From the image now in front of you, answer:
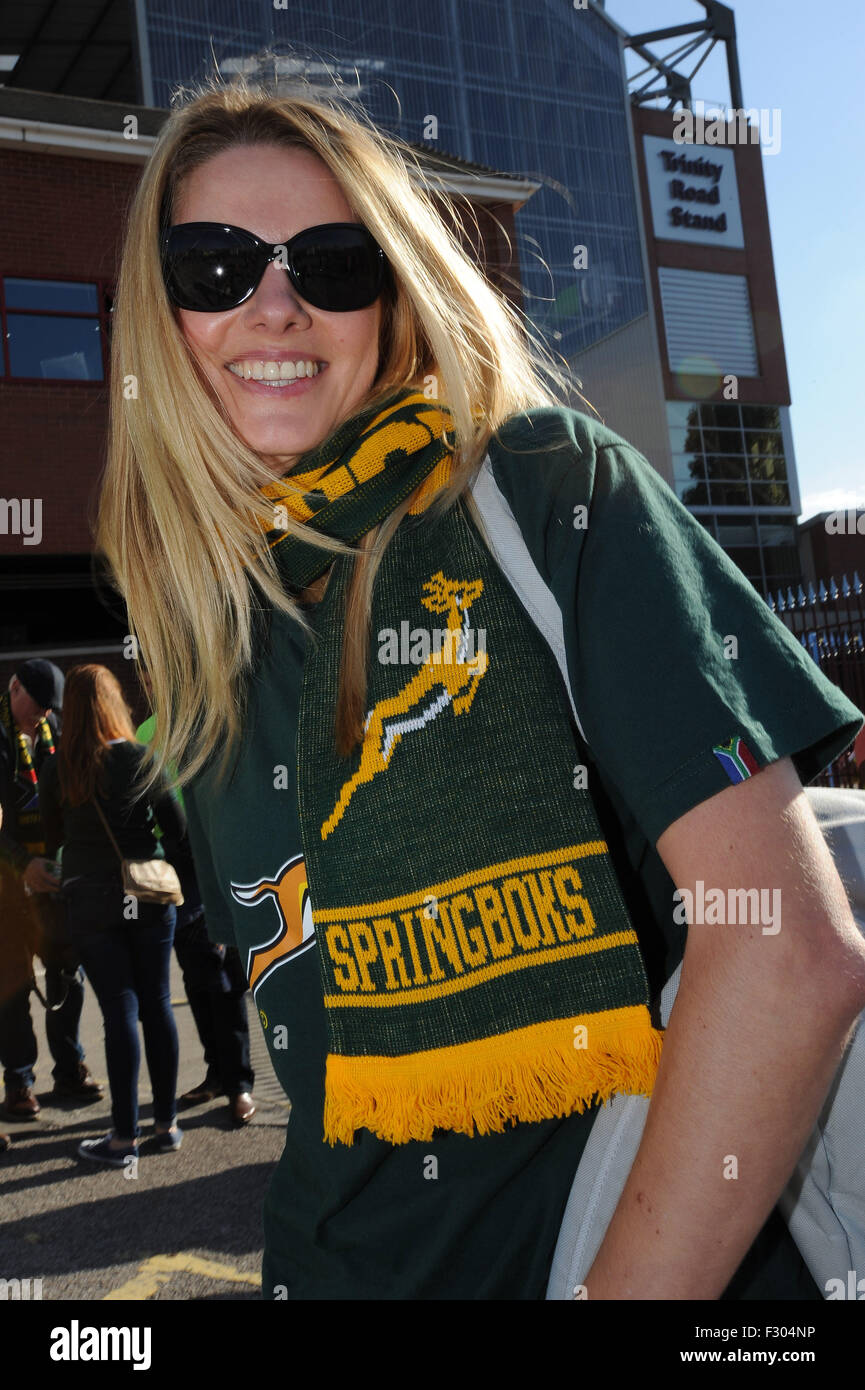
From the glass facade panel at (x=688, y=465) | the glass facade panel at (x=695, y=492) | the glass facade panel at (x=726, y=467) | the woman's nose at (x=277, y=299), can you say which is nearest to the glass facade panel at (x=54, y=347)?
the woman's nose at (x=277, y=299)

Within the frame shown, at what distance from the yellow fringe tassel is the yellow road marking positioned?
10.3 feet

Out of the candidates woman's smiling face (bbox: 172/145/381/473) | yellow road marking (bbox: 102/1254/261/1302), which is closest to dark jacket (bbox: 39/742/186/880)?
yellow road marking (bbox: 102/1254/261/1302)

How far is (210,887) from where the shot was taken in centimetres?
174

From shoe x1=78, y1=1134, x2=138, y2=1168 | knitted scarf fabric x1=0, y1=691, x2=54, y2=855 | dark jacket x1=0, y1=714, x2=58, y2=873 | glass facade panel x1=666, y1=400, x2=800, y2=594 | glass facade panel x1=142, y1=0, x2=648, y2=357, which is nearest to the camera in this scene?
shoe x1=78, y1=1134, x2=138, y2=1168

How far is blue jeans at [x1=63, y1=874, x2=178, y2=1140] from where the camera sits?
5.29 m

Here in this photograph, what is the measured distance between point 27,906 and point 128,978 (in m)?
1.17

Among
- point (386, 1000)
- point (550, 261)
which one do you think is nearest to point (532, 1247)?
point (386, 1000)

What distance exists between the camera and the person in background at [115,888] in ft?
17.6

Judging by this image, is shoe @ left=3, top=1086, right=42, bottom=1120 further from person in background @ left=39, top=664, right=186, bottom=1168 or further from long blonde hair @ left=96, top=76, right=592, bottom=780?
long blonde hair @ left=96, top=76, right=592, bottom=780

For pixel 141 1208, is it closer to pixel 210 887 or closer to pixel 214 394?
pixel 210 887

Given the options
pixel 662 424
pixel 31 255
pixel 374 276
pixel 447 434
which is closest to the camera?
pixel 447 434
